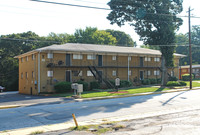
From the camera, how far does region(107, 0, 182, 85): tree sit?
110ft

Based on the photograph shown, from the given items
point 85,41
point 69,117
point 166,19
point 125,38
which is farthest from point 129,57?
point 125,38

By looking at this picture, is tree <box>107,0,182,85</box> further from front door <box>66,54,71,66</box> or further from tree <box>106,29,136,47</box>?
tree <box>106,29,136,47</box>

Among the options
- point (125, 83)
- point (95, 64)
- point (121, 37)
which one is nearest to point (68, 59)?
point (95, 64)

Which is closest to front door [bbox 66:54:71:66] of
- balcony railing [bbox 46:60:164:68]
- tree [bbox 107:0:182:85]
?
balcony railing [bbox 46:60:164:68]

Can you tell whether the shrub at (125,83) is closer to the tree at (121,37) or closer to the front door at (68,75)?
the front door at (68,75)

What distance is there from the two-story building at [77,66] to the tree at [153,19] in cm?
509

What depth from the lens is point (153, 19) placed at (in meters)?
34.0

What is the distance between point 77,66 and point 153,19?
42.1 feet

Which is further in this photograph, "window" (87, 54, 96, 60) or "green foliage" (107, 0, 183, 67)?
"window" (87, 54, 96, 60)

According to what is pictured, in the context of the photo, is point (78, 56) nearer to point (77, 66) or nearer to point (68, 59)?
point (68, 59)

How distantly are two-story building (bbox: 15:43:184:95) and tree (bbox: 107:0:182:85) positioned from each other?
509 centimetres

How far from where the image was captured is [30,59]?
36.6 m

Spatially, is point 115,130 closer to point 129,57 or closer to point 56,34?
point 129,57

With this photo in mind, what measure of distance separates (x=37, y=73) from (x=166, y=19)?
19996 millimetres
